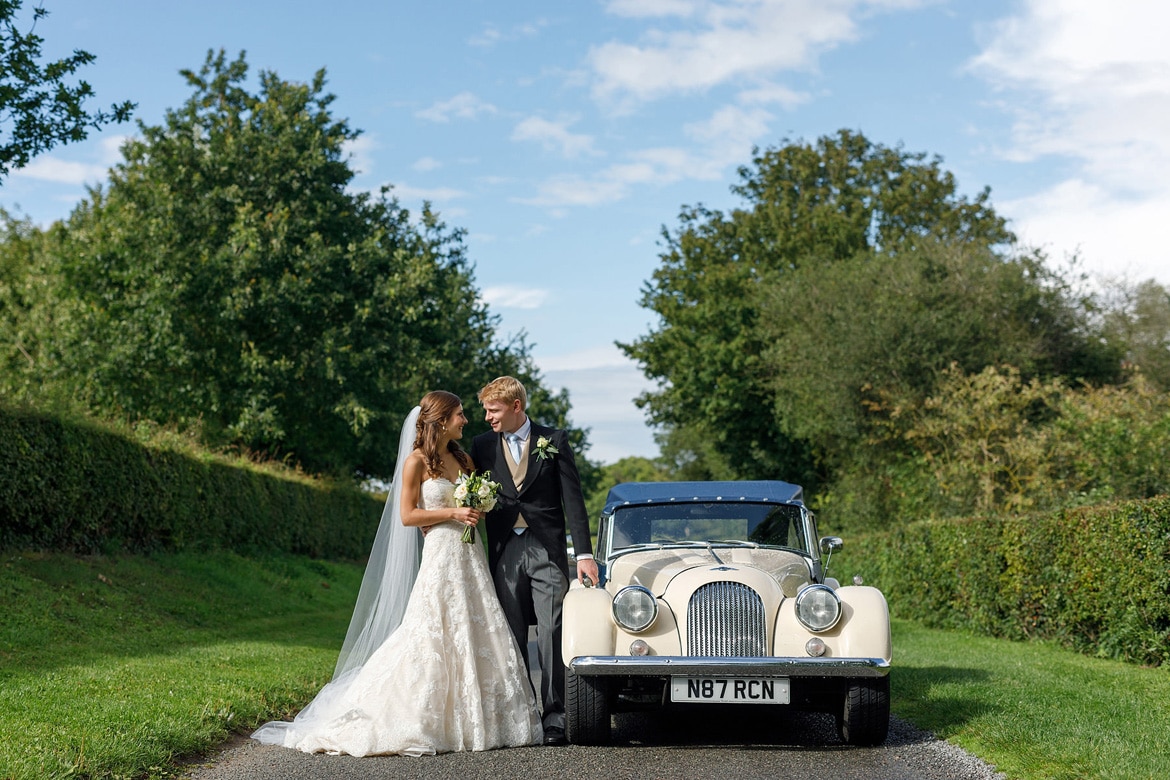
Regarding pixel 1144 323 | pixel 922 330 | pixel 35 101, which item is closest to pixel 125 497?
pixel 35 101

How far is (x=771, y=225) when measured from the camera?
42.2m

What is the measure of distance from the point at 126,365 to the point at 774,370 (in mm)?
19545

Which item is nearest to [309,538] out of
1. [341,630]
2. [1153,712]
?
[341,630]

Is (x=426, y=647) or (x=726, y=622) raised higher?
(x=726, y=622)

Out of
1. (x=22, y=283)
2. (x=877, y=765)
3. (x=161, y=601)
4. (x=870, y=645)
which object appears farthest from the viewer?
(x=22, y=283)

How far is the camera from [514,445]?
8055 millimetres

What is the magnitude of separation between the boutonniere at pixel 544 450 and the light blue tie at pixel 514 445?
0.60 ft

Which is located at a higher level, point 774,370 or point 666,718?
point 774,370

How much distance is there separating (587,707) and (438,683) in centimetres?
96

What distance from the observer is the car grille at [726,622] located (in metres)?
7.18

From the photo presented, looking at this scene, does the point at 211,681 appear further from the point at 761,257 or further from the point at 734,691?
the point at 761,257

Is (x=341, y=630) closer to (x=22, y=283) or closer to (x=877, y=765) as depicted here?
(x=877, y=765)

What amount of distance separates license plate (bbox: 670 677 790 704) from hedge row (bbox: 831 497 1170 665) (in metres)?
5.80

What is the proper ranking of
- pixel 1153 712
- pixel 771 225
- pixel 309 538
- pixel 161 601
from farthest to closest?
pixel 771 225 < pixel 309 538 < pixel 161 601 < pixel 1153 712
